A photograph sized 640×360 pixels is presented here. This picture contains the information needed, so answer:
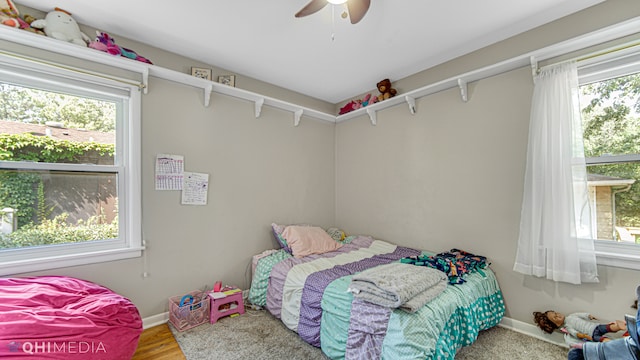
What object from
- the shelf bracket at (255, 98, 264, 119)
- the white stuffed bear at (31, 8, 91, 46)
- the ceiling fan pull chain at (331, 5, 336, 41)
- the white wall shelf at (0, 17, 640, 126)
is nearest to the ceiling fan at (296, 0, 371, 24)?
the ceiling fan pull chain at (331, 5, 336, 41)

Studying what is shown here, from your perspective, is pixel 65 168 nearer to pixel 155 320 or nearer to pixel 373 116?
pixel 155 320

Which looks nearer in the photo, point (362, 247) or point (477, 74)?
point (477, 74)

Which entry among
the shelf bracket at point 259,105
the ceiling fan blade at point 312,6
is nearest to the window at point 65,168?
the shelf bracket at point 259,105

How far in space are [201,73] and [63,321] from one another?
2208mm

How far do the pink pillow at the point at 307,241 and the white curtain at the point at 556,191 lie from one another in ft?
5.54

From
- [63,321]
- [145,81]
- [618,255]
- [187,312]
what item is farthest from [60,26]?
[618,255]

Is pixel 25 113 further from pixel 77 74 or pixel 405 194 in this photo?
pixel 405 194

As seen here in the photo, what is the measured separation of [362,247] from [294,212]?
956 mm

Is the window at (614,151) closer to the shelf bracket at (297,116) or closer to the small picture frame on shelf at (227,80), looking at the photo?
the shelf bracket at (297,116)

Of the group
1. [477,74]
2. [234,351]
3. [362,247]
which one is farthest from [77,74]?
[477,74]

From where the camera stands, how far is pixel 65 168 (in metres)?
1.99

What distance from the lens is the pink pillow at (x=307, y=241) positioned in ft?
8.85

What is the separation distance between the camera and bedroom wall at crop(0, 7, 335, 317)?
2.25 meters

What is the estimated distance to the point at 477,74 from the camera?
231 cm
